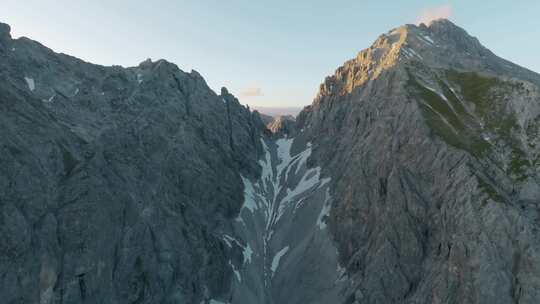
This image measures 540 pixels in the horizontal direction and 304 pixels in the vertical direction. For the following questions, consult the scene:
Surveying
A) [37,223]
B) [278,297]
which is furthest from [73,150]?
[278,297]

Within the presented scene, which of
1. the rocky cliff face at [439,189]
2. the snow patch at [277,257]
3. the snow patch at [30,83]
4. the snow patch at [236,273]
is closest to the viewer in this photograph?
the rocky cliff face at [439,189]

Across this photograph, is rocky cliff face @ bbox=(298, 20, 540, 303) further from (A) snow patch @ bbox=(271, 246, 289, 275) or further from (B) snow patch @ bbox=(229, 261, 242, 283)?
(B) snow patch @ bbox=(229, 261, 242, 283)

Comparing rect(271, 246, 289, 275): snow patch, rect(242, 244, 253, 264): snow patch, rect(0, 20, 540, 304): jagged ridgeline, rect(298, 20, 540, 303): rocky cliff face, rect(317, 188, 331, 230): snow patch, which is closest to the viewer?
rect(0, 20, 540, 304): jagged ridgeline

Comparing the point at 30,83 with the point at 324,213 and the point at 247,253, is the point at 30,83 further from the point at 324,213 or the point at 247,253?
the point at 324,213

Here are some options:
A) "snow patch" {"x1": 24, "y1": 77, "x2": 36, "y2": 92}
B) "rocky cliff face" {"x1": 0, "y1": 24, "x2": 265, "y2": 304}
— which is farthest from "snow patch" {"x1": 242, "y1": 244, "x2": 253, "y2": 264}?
"snow patch" {"x1": 24, "y1": 77, "x2": 36, "y2": 92}

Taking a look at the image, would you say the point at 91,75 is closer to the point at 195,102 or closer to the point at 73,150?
the point at 195,102

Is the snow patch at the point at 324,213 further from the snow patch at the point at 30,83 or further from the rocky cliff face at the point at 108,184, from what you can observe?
the snow patch at the point at 30,83

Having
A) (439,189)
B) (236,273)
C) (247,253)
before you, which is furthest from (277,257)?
(439,189)

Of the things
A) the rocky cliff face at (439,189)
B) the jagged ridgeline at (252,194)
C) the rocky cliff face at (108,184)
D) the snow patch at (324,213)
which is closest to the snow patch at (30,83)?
the rocky cliff face at (108,184)

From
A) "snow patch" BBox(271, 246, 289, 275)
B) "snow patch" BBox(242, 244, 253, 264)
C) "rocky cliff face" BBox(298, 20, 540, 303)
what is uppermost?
"rocky cliff face" BBox(298, 20, 540, 303)

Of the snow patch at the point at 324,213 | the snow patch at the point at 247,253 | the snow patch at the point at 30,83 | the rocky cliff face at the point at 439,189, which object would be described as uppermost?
the snow patch at the point at 30,83
